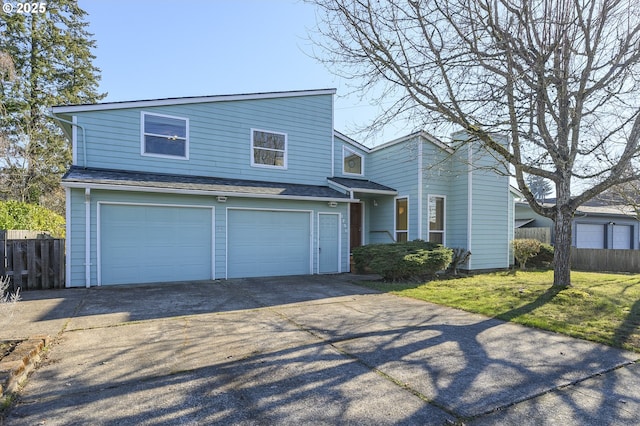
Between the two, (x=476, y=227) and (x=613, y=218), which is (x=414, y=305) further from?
(x=613, y=218)

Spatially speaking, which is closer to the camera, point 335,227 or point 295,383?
point 295,383

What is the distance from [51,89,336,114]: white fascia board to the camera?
28.3 ft

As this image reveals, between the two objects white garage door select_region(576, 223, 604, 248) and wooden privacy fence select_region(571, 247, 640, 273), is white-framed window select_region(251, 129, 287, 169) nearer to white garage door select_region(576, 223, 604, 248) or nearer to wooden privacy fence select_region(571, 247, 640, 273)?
wooden privacy fence select_region(571, 247, 640, 273)

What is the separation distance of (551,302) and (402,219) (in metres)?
5.63

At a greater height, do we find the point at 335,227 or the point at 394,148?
the point at 394,148

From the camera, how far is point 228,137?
34.7ft

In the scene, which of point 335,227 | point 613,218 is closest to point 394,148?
point 335,227

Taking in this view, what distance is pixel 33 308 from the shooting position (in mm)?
6055

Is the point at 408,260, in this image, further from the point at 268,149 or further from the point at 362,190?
the point at 268,149

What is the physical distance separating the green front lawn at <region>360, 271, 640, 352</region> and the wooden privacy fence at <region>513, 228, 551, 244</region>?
20.2 ft

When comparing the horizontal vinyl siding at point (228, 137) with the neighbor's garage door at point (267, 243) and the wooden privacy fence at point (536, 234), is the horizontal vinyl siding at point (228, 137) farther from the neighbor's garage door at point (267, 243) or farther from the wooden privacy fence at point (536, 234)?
the wooden privacy fence at point (536, 234)

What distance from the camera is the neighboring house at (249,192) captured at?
8570mm

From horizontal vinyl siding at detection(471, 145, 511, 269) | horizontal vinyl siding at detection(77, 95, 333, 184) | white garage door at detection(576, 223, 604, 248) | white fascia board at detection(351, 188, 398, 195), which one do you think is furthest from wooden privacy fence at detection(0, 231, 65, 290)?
white garage door at detection(576, 223, 604, 248)

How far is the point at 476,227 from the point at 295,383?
9.91 metres
